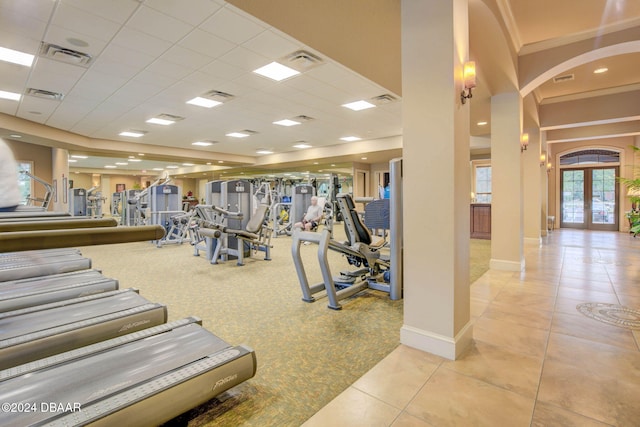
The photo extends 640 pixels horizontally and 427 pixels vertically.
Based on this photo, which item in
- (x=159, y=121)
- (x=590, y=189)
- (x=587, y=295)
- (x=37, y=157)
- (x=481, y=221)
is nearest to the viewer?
(x=587, y=295)

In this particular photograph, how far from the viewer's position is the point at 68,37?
146 inches

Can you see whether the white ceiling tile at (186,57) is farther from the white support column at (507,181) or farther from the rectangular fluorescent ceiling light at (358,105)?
the white support column at (507,181)

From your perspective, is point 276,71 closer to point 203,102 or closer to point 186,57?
point 186,57

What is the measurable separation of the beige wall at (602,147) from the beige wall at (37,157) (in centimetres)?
1701

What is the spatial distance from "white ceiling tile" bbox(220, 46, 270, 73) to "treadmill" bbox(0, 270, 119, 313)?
3.08 m

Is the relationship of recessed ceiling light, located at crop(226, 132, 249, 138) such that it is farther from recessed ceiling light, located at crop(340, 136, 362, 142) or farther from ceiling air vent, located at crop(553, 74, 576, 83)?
ceiling air vent, located at crop(553, 74, 576, 83)

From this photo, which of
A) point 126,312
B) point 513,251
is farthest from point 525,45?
point 126,312

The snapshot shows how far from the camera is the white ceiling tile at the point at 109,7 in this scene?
10.0 ft

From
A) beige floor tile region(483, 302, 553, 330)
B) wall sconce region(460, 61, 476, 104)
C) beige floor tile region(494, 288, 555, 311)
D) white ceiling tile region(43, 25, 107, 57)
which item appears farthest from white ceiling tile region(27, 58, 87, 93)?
beige floor tile region(494, 288, 555, 311)

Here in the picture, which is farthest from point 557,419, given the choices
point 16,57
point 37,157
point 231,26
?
point 37,157

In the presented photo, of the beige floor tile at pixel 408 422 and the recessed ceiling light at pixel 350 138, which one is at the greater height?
the recessed ceiling light at pixel 350 138

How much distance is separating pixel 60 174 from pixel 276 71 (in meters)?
9.30

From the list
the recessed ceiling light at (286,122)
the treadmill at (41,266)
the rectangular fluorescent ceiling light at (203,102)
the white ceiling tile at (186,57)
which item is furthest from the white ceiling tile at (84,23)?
the recessed ceiling light at (286,122)

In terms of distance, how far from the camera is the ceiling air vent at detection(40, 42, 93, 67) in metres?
3.96
